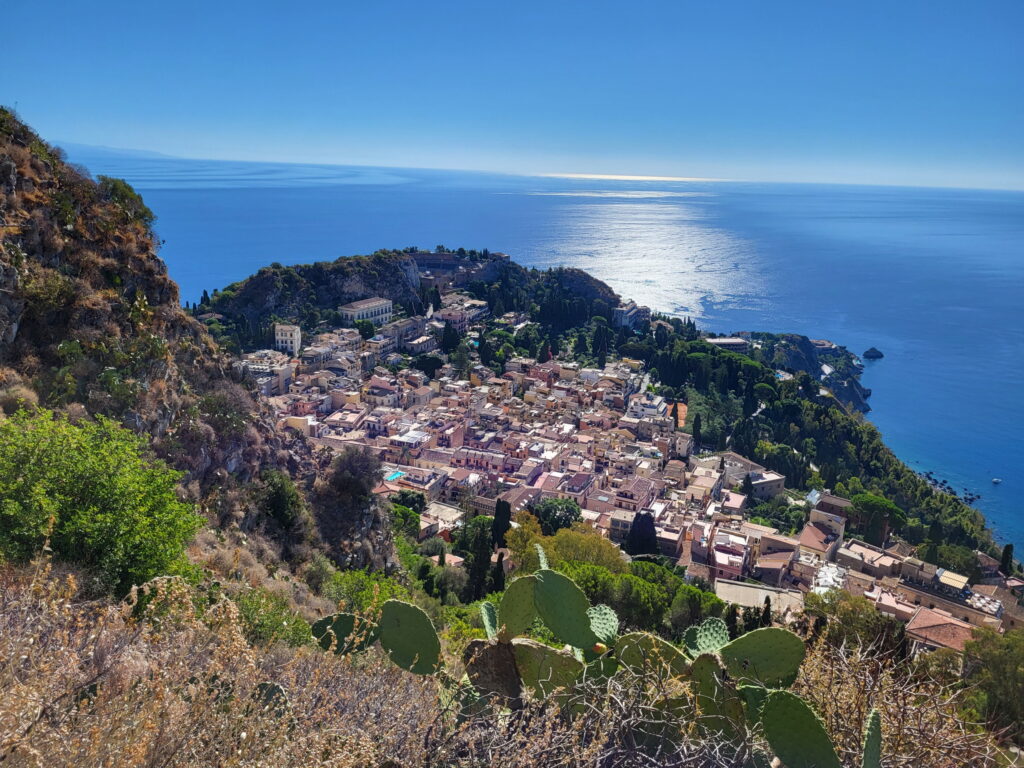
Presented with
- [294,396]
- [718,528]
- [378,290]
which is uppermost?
[378,290]

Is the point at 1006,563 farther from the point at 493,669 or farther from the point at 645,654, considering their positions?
the point at 493,669

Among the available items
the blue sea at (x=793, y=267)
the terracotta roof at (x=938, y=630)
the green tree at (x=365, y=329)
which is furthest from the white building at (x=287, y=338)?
the terracotta roof at (x=938, y=630)

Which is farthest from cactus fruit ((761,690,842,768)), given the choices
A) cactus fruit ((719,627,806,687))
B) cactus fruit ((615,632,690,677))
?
cactus fruit ((615,632,690,677))

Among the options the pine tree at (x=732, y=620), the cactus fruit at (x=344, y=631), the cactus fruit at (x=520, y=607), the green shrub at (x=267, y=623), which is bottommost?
the pine tree at (x=732, y=620)

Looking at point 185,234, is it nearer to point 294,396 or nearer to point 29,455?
point 294,396

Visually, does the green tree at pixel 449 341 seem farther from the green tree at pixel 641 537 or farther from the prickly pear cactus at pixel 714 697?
the prickly pear cactus at pixel 714 697

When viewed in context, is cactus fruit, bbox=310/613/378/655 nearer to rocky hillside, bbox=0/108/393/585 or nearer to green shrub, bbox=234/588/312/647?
green shrub, bbox=234/588/312/647

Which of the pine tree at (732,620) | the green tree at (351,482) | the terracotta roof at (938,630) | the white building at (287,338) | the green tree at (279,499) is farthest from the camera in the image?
the white building at (287,338)

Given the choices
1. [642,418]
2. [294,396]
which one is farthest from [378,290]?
[642,418]
